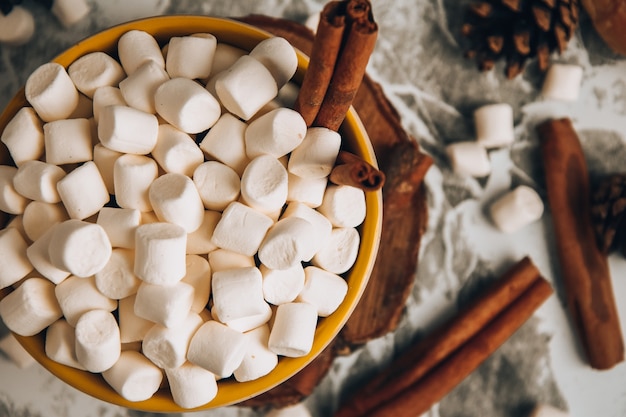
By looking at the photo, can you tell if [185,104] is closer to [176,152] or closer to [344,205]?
[176,152]

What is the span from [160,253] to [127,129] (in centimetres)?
13

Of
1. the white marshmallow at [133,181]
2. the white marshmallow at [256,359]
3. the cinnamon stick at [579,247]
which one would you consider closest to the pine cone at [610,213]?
the cinnamon stick at [579,247]

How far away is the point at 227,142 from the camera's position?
0.65 metres

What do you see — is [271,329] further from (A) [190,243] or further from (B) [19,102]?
(B) [19,102]

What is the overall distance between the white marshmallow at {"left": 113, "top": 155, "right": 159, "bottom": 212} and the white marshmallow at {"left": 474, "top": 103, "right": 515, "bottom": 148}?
496mm

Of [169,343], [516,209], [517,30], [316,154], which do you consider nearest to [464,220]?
[516,209]

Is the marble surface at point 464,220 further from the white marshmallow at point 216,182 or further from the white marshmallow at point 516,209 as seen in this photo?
the white marshmallow at point 216,182

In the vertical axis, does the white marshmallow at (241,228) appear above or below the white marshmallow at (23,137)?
below

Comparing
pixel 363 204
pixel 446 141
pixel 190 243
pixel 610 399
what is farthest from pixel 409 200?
pixel 610 399

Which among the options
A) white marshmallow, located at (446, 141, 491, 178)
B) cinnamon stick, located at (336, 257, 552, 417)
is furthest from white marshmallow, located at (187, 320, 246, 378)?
white marshmallow, located at (446, 141, 491, 178)

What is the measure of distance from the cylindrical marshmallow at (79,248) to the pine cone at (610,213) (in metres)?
0.69

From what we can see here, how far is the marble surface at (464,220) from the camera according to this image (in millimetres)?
890

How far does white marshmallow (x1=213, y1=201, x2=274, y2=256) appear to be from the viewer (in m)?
0.62

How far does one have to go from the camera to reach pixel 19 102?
26.5 inches
